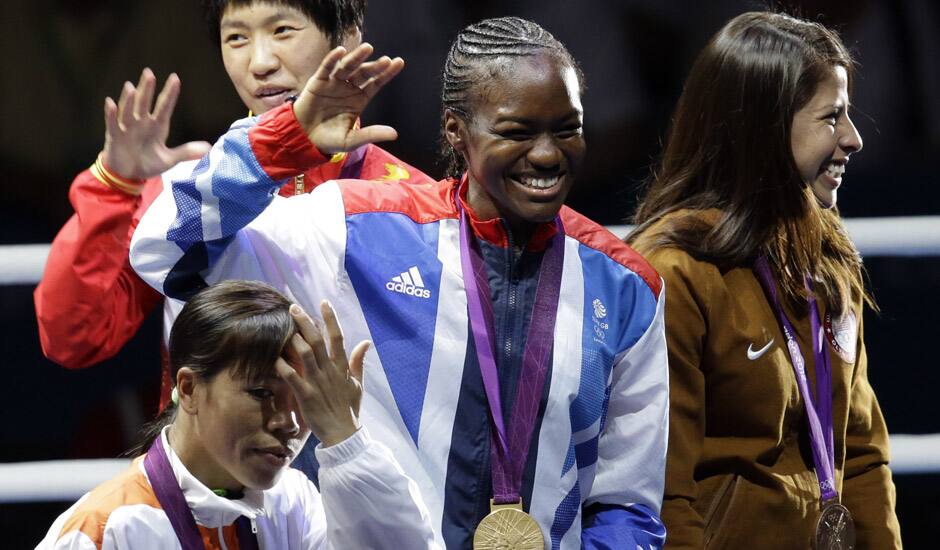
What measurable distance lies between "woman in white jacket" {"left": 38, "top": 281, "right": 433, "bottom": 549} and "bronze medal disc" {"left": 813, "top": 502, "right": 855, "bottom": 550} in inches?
34.8

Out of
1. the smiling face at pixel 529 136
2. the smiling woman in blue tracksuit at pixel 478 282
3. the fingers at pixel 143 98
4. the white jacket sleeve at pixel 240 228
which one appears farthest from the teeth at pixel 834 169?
the fingers at pixel 143 98

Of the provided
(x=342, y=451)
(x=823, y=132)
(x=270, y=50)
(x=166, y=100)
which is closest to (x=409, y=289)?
(x=342, y=451)

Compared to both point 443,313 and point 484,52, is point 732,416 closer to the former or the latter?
point 443,313

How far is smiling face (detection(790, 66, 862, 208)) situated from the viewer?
2711 mm

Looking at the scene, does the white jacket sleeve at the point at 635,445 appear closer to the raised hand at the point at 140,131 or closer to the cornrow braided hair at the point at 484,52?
the cornrow braided hair at the point at 484,52

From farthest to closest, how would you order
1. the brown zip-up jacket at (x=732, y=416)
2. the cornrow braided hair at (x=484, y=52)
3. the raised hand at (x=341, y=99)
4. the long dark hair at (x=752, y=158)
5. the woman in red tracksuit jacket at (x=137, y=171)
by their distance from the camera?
the long dark hair at (x=752, y=158) < the brown zip-up jacket at (x=732, y=416) < the woman in red tracksuit jacket at (x=137, y=171) < the cornrow braided hair at (x=484, y=52) < the raised hand at (x=341, y=99)

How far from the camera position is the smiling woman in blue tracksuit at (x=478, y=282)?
219cm

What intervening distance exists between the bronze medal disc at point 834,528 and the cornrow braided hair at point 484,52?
0.88 m

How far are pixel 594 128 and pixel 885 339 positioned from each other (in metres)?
0.91

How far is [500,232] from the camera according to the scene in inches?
90.3

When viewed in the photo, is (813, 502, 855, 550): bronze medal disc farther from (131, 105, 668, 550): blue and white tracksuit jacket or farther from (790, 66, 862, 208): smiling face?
(790, 66, 862, 208): smiling face

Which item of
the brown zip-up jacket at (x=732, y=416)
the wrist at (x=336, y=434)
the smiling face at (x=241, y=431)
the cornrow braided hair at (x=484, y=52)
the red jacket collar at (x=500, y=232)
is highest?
the cornrow braided hair at (x=484, y=52)

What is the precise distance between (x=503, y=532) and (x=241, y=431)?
1.31ft

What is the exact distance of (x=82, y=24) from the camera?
3564mm
